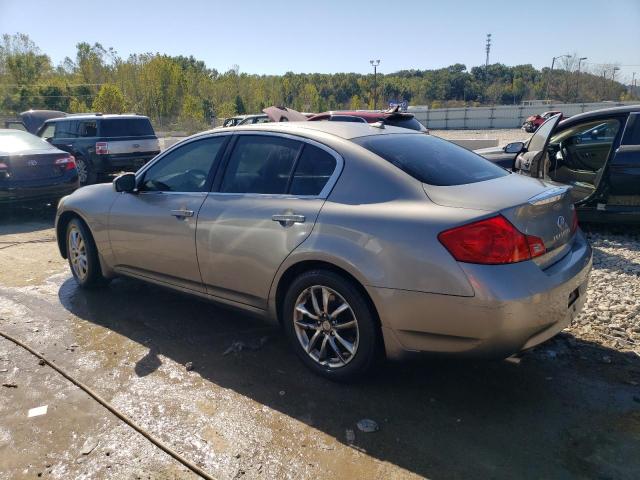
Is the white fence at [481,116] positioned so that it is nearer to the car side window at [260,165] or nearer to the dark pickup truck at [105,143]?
the dark pickup truck at [105,143]

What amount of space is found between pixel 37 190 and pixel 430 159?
7664 millimetres

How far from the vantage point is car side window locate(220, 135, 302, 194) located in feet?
11.8

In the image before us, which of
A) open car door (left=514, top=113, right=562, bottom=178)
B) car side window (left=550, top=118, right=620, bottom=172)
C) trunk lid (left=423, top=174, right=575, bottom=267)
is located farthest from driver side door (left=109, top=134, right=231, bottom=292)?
car side window (left=550, top=118, right=620, bottom=172)

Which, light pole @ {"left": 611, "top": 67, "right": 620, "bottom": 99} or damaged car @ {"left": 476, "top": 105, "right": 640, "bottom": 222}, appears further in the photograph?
light pole @ {"left": 611, "top": 67, "right": 620, "bottom": 99}

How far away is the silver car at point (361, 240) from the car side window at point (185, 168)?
14 mm

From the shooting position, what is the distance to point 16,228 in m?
8.48

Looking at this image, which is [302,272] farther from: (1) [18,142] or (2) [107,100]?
(2) [107,100]

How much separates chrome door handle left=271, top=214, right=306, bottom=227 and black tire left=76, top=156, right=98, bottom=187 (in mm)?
10163

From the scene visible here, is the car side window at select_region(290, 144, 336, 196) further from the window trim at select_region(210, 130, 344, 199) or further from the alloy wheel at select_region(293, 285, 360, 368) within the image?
the alloy wheel at select_region(293, 285, 360, 368)

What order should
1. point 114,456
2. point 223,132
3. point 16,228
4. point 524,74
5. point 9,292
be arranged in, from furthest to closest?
point 524,74 → point 16,228 → point 9,292 → point 223,132 → point 114,456

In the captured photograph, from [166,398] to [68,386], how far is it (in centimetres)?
74

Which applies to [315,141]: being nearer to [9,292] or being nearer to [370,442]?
[370,442]

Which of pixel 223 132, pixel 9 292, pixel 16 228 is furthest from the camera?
pixel 16 228

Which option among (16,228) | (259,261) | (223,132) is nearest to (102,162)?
(16,228)
